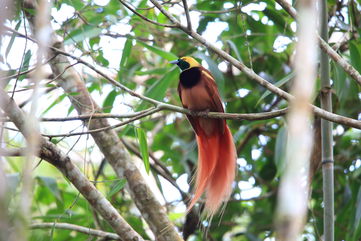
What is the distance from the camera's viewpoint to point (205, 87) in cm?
313

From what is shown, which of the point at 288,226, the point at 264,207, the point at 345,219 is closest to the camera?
the point at 288,226

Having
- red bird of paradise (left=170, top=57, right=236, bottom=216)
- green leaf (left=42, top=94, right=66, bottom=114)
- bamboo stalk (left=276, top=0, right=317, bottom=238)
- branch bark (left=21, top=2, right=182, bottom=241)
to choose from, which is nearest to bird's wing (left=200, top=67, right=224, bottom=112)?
red bird of paradise (left=170, top=57, right=236, bottom=216)

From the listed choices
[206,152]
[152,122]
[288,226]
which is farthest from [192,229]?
[288,226]

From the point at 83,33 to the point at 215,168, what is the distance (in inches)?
42.0

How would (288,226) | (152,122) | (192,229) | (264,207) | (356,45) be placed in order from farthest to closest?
(152,122), (264,207), (192,229), (356,45), (288,226)

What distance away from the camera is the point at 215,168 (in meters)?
3.05

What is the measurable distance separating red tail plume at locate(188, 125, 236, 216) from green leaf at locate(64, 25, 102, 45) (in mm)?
862

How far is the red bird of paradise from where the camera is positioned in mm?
2959

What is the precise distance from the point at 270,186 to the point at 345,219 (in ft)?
1.85

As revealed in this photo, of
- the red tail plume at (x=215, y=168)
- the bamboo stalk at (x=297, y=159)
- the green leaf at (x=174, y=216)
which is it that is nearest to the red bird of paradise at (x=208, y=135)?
the red tail plume at (x=215, y=168)

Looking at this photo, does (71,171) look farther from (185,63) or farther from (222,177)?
(185,63)

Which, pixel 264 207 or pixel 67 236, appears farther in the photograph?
pixel 264 207

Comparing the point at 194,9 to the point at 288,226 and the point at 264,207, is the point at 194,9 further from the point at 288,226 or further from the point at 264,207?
the point at 288,226

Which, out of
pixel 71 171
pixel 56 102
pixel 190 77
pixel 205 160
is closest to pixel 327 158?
pixel 205 160
